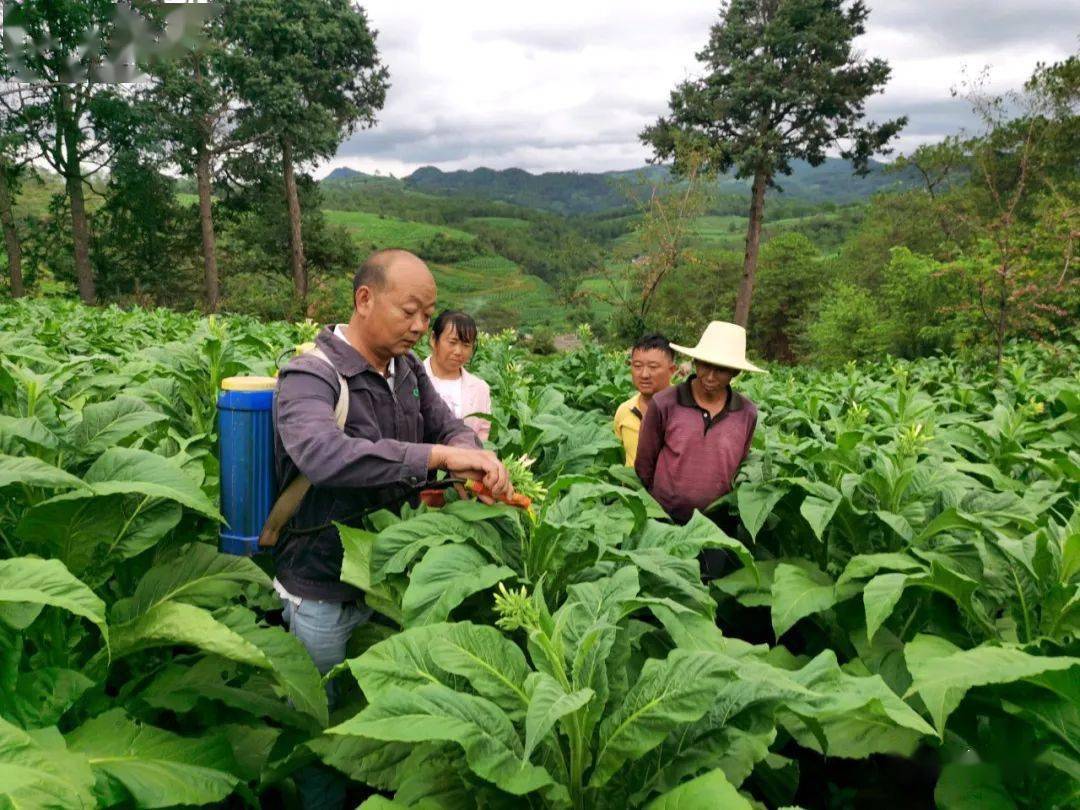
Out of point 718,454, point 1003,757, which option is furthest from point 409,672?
point 718,454

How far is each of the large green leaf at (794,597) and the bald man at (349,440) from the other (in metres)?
1.24

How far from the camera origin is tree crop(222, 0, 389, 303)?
30656 mm

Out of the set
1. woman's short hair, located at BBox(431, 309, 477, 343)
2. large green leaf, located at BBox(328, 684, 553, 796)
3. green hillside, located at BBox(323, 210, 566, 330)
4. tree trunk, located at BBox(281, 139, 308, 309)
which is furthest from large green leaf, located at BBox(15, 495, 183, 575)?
green hillside, located at BBox(323, 210, 566, 330)

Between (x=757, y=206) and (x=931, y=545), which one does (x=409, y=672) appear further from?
(x=757, y=206)

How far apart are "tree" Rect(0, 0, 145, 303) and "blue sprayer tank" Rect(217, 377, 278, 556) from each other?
30636mm

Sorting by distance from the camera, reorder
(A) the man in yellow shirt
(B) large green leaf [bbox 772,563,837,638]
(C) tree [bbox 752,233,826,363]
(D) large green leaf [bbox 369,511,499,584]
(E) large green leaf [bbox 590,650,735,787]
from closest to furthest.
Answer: (E) large green leaf [bbox 590,650,735,787], (D) large green leaf [bbox 369,511,499,584], (B) large green leaf [bbox 772,563,837,638], (A) the man in yellow shirt, (C) tree [bbox 752,233,826,363]

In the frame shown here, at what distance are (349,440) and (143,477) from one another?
0.60m

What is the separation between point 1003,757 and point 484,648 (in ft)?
5.36

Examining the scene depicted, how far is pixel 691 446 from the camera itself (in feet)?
14.1

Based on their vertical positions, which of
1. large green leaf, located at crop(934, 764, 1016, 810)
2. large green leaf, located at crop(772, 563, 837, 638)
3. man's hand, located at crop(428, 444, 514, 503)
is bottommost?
large green leaf, located at crop(934, 764, 1016, 810)

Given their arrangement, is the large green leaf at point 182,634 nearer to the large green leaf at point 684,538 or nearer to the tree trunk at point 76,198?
the large green leaf at point 684,538

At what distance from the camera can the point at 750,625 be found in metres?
3.82

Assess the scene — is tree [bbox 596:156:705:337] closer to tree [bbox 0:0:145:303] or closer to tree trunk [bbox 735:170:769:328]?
tree trunk [bbox 735:170:769:328]

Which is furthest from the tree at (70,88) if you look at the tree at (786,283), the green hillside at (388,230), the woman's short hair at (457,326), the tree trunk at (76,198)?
the green hillside at (388,230)
